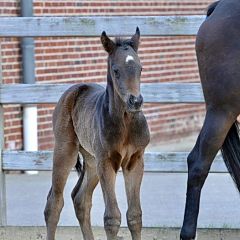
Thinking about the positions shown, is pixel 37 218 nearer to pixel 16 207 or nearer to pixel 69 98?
pixel 16 207

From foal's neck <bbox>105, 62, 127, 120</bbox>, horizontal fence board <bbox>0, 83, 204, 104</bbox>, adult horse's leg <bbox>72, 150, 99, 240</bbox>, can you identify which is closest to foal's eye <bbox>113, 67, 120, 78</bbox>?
foal's neck <bbox>105, 62, 127, 120</bbox>

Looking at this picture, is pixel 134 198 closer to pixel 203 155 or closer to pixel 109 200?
pixel 109 200

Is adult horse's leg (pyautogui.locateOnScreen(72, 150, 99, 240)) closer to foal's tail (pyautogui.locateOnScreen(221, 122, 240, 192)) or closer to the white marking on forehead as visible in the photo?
foal's tail (pyautogui.locateOnScreen(221, 122, 240, 192))

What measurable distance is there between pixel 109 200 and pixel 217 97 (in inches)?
37.5

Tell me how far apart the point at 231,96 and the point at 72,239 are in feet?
6.60

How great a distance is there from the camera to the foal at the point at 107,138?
616cm

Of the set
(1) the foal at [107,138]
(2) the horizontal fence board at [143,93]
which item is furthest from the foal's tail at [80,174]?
(2) the horizontal fence board at [143,93]

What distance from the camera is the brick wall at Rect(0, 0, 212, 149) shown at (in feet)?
36.5

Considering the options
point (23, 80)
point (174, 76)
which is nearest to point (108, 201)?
point (23, 80)

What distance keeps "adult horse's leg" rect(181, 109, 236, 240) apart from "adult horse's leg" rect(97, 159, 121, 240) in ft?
1.60

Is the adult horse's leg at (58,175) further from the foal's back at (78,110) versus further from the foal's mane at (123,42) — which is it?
the foal's mane at (123,42)

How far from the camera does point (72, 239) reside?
7613 millimetres

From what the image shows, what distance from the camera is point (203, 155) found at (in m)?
6.44

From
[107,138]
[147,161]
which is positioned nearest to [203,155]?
[107,138]
